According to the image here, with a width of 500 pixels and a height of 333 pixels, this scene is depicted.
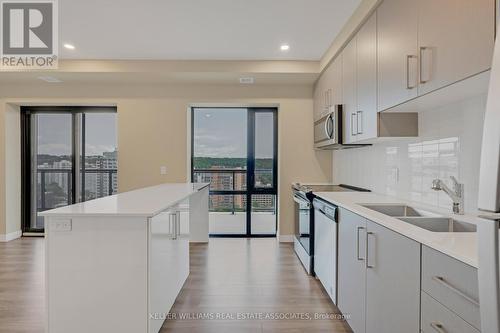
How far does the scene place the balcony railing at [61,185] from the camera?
16.8ft

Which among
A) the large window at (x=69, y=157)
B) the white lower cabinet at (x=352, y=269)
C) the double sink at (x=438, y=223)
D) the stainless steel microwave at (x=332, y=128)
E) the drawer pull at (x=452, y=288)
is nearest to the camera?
the drawer pull at (x=452, y=288)

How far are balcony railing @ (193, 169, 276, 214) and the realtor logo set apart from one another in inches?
102

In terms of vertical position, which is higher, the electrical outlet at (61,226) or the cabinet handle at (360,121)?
the cabinet handle at (360,121)

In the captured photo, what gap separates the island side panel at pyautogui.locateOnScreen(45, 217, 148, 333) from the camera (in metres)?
1.81

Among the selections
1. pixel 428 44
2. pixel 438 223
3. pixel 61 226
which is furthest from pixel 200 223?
pixel 428 44

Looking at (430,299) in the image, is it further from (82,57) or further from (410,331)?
(82,57)

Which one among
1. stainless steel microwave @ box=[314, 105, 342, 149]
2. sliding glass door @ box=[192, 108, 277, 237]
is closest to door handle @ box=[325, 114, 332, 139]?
stainless steel microwave @ box=[314, 105, 342, 149]

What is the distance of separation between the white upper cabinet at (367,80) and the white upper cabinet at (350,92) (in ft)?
0.28

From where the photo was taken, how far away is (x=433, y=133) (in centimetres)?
223

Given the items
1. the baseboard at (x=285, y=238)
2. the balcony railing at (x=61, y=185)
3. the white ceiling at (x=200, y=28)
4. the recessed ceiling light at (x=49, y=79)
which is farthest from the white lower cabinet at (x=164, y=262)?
the recessed ceiling light at (x=49, y=79)

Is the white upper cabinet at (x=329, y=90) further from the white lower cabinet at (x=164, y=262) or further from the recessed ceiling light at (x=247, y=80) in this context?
the white lower cabinet at (x=164, y=262)

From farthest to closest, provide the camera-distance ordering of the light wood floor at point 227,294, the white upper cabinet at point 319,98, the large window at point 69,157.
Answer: the large window at point 69,157 → the white upper cabinet at point 319,98 → the light wood floor at point 227,294

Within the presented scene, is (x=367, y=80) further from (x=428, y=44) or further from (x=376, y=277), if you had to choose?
(x=376, y=277)

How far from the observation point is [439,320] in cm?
113
